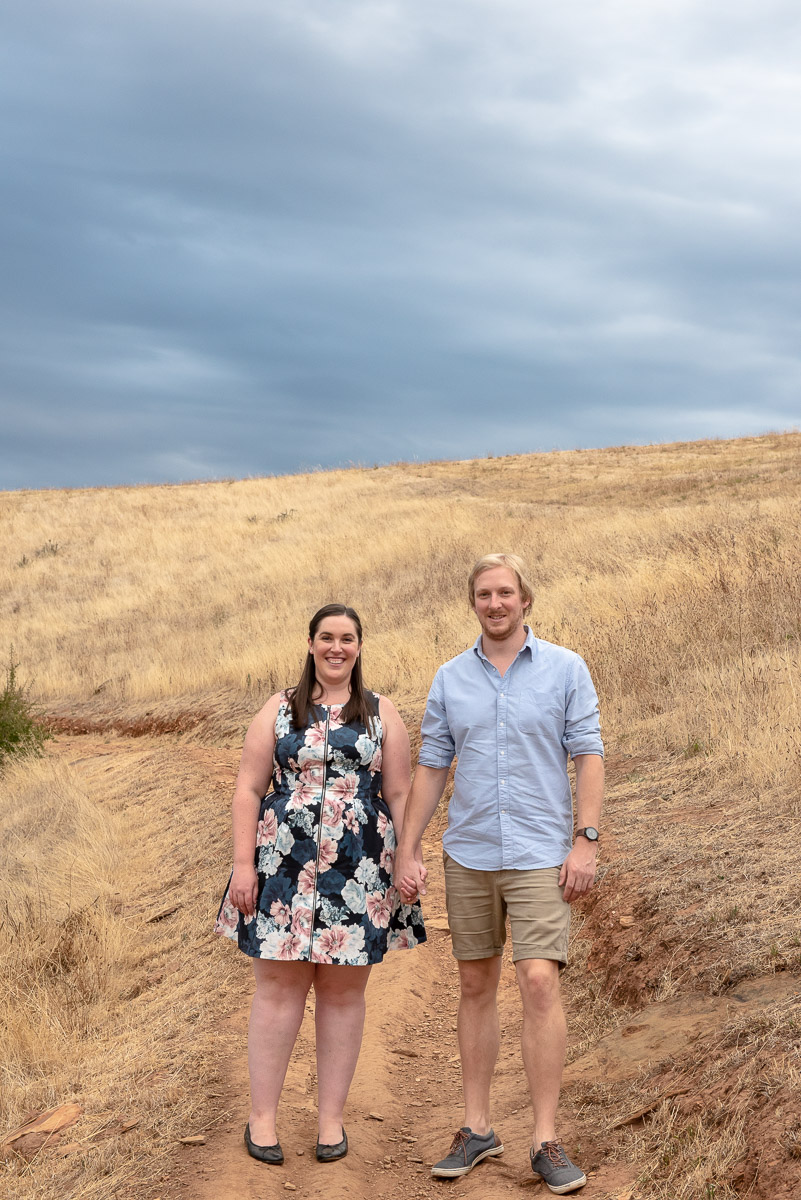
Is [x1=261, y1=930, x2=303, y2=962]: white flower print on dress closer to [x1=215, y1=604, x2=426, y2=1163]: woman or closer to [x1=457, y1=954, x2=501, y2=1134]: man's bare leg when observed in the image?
[x1=215, y1=604, x2=426, y2=1163]: woman

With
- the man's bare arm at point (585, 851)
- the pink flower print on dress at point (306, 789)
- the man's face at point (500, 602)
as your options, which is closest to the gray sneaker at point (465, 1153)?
the man's bare arm at point (585, 851)

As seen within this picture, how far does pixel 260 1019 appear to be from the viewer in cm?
389

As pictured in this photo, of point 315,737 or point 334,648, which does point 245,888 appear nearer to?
point 315,737

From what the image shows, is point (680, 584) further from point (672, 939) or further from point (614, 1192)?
point (614, 1192)

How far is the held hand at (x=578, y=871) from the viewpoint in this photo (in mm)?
3623

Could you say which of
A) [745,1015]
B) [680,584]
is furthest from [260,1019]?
[680,584]

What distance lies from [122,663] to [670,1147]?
641 inches

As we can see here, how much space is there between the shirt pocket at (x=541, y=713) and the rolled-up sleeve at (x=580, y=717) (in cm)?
3

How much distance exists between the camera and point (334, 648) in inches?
155

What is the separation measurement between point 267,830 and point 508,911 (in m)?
0.93

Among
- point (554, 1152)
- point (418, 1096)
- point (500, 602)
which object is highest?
point (500, 602)

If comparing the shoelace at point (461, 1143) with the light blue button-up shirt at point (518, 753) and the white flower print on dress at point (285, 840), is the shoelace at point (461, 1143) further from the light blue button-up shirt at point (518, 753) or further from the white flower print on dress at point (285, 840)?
the white flower print on dress at point (285, 840)

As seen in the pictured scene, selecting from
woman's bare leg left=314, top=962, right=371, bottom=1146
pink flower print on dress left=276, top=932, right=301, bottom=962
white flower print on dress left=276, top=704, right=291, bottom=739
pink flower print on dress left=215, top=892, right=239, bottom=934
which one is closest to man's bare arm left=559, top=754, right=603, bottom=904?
woman's bare leg left=314, top=962, right=371, bottom=1146

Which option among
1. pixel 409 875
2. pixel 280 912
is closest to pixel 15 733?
pixel 280 912
